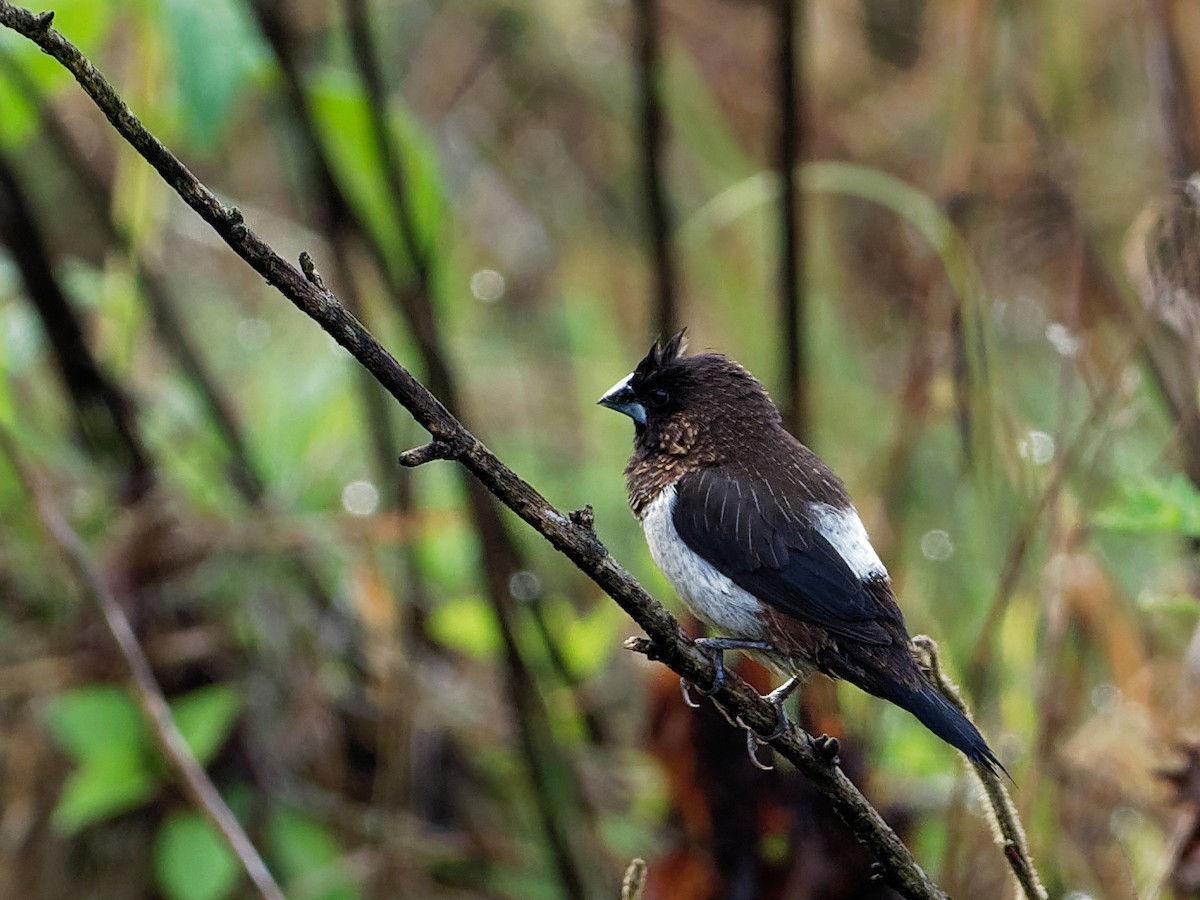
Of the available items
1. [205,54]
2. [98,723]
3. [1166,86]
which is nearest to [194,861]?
[98,723]

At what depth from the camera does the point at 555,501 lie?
3.95 metres

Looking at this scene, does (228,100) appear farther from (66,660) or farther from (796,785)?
(796,785)

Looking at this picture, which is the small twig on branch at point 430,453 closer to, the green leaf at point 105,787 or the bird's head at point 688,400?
the bird's head at point 688,400

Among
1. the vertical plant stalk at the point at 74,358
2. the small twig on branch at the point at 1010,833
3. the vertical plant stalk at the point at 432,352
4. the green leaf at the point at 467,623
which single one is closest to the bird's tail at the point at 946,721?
the small twig on branch at the point at 1010,833

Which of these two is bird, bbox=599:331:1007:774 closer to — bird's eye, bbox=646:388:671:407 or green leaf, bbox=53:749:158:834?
bird's eye, bbox=646:388:671:407

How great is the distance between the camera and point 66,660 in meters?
3.01

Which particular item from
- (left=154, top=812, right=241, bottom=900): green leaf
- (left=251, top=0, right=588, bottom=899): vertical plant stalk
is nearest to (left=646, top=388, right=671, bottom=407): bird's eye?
(left=251, top=0, right=588, bottom=899): vertical plant stalk

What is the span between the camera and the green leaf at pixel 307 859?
9.64ft

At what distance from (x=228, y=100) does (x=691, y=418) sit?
3.98ft

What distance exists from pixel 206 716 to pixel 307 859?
0.41 m

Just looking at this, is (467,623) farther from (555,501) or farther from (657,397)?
(657,397)

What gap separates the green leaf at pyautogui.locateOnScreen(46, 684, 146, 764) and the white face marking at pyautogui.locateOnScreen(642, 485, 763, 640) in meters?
1.79

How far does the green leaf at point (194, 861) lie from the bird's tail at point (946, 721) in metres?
1.87

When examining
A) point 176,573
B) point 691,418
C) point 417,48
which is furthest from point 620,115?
point 691,418
